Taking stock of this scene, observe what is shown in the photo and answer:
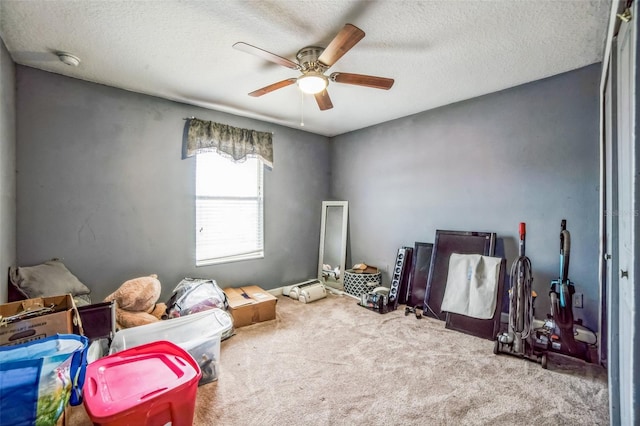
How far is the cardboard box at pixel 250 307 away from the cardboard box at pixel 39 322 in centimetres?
140

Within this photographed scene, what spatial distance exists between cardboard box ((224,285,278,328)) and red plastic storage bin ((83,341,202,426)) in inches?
50.3

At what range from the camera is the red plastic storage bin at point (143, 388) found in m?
1.29

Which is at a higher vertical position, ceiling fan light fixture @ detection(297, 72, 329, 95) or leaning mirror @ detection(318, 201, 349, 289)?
ceiling fan light fixture @ detection(297, 72, 329, 95)

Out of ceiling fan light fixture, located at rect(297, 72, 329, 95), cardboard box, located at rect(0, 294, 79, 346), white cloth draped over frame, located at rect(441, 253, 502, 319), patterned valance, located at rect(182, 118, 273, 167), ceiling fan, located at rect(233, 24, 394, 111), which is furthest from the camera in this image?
patterned valance, located at rect(182, 118, 273, 167)

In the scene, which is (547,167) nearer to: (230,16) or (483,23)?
(483,23)

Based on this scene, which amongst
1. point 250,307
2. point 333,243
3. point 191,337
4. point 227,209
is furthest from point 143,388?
point 333,243

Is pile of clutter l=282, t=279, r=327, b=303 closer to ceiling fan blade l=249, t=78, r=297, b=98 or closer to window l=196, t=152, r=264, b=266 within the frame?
window l=196, t=152, r=264, b=266

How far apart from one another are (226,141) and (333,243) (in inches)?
86.9

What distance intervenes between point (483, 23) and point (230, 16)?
169 centimetres

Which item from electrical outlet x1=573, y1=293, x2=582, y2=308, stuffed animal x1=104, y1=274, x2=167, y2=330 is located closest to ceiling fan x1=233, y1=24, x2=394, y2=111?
stuffed animal x1=104, y1=274, x2=167, y2=330

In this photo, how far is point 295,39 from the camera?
2.07 metres

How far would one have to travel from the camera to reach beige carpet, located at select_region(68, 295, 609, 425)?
1718 mm

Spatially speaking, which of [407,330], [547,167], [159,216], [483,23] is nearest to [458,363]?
[407,330]

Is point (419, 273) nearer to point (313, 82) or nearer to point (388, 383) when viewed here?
point (388, 383)
